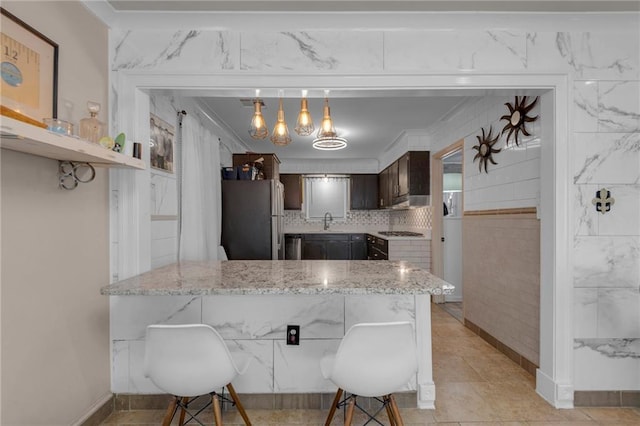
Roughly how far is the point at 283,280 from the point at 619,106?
233cm

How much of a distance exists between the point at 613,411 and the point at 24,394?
3.14 metres

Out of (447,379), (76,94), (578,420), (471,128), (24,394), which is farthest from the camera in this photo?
(471,128)

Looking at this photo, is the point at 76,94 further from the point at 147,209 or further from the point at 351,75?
the point at 351,75

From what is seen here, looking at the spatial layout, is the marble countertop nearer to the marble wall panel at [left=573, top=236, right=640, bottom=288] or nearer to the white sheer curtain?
the white sheer curtain

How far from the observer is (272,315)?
6.52 ft

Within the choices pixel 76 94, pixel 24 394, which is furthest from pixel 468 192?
pixel 24 394

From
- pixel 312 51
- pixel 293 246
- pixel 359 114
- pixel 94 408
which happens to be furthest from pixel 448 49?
pixel 293 246

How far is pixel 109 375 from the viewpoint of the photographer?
1.97 m

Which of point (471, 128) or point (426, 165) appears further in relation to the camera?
point (426, 165)

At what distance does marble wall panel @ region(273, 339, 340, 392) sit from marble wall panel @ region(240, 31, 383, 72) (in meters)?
1.68

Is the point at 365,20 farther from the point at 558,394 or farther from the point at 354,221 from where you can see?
the point at 354,221

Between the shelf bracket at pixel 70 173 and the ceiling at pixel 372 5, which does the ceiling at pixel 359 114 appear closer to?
the ceiling at pixel 372 5

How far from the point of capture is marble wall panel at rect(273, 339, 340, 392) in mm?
→ 1977

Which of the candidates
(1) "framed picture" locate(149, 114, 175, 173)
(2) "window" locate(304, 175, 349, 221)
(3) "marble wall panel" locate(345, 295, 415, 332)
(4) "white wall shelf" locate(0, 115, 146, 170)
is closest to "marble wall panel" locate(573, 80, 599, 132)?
(3) "marble wall panel" locate(345, 295, 415, 332)
